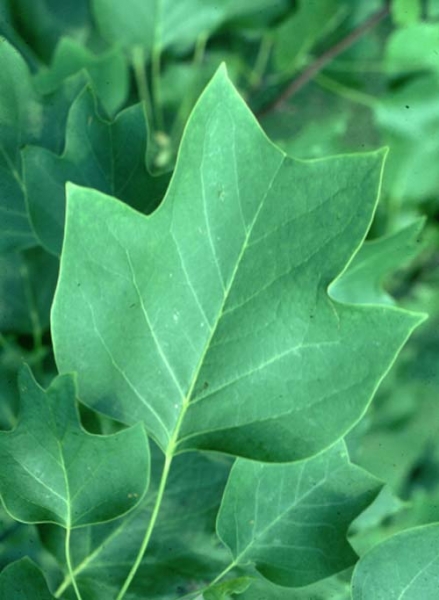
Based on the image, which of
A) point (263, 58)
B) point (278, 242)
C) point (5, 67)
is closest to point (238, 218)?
point (278, 242)

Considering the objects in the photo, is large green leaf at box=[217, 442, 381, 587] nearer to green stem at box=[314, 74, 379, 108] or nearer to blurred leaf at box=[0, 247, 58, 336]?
blurred leaf at box=[0, 247, 58, 336]

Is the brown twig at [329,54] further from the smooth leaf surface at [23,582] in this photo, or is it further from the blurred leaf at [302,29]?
the smooth leaf surface at [23,582]

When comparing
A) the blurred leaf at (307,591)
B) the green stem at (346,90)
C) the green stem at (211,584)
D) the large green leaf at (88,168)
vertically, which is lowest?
the blurred leaf at (307,591)

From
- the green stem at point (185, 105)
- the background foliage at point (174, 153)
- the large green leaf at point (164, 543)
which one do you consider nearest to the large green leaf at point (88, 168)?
the background foliage at point (174, 153)

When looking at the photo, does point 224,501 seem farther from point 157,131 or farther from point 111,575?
point 157,131

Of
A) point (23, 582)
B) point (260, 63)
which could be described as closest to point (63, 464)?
point (23, 582)

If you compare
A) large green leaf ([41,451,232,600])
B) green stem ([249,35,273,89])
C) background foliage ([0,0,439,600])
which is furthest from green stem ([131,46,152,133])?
large green leaf ([41,451,232,600])

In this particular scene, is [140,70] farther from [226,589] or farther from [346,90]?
[226,589]
